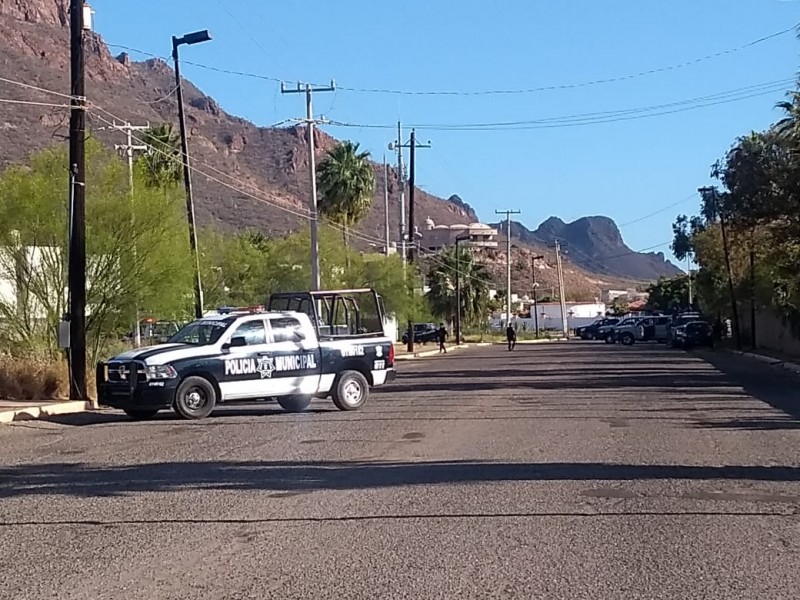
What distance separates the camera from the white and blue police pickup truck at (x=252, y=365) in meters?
21.5

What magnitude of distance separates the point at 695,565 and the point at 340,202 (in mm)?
56872

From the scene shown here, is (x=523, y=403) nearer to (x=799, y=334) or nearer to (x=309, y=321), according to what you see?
(x=309, y=321)

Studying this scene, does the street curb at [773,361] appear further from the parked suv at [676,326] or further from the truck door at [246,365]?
the truck door at [246,365]

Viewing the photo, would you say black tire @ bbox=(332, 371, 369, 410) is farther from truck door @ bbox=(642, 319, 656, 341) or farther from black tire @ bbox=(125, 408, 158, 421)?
truck door @ bbox=(642, 319, 656, 341)

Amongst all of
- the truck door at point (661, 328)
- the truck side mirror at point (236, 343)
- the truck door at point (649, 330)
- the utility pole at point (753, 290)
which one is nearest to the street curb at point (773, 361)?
the utility pole at point (753, 290)

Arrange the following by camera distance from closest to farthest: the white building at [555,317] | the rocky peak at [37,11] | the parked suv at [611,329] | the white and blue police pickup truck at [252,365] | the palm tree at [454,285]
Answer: the white and blue police pickup truck at [252,365], the parked suv at [611,329], the palm tree at [454,285], the rocky peak at [37,11], the white building at [555,317]

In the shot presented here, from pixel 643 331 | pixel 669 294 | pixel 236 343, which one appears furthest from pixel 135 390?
pixel 669 294

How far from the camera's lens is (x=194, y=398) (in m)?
21.9

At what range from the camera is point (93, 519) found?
11188 millimetres

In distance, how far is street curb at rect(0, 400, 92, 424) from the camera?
21969 mm

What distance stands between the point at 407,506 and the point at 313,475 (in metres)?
2.56

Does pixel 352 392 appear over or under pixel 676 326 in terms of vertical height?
under

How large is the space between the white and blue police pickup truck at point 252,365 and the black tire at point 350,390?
19 mm

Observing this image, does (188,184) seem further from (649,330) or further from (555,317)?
(555,317)
